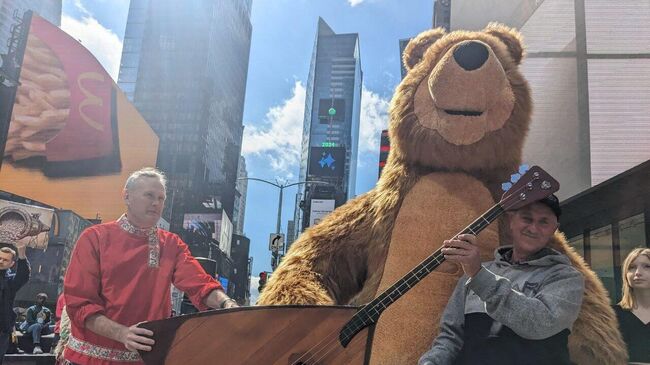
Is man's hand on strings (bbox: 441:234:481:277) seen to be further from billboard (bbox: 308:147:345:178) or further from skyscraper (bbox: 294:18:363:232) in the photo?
skyscraper (bbox: 294:18:363:232)

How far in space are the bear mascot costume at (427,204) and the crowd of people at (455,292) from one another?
32 cm

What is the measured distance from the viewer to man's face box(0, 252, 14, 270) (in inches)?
229

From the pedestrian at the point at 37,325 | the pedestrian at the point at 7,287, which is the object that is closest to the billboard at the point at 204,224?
the pedestrian at the point at 37,325

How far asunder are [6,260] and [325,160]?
15001mm

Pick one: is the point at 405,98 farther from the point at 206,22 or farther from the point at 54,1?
the point at 206,22

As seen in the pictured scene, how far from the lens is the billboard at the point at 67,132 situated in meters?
19.4

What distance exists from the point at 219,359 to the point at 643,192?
378cm

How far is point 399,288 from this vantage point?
6.23 feet

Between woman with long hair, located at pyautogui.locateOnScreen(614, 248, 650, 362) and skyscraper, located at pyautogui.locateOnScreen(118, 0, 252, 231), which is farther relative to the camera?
skyscraper, located at pyautogui.locateOnScreen(118, 0, 252, 231)

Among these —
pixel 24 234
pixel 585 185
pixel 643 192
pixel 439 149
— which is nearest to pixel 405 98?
pixel 439 149

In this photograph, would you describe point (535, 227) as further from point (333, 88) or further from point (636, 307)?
point (333, 88)

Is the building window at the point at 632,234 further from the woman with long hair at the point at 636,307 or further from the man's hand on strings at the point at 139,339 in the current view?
the man's hand on strings at the point at 139,339

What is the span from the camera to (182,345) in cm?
198

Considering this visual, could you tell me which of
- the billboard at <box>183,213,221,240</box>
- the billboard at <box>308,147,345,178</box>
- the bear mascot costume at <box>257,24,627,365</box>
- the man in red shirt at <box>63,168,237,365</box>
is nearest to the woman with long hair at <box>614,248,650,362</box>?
the bear mascot costume at <box>257,24,627,365</box>
